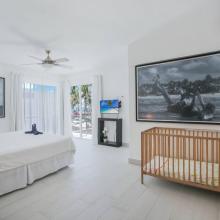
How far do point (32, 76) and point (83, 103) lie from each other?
1956 millimetres

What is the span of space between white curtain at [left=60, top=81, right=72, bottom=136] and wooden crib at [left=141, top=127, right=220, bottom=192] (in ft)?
13.6

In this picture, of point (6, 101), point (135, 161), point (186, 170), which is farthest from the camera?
point (6, 101)

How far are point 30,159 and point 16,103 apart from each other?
2830mm

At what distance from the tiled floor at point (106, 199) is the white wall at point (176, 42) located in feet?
3.42

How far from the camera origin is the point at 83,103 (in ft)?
20.7

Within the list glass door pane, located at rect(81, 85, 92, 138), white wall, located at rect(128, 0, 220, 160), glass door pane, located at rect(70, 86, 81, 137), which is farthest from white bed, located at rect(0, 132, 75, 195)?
glass door pane, located at rect(70, 86, 81, 137)

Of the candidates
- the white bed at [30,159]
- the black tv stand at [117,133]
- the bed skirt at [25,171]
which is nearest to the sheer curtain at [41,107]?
the black tv stand at [117,133]

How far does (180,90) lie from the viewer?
3090 mm

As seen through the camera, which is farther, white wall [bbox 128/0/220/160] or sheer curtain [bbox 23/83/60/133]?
sheer curtain [bbox 23/83/60/133]

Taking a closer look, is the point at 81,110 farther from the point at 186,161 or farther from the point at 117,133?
the point at 186,161

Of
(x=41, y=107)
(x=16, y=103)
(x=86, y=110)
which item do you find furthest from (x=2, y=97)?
(x=86, y=110)

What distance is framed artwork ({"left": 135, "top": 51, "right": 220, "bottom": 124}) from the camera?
279 centimetres

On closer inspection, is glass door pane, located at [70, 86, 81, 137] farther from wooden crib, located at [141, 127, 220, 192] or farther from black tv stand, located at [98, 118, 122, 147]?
wooden crib, located at [141, 127, 220, 192]

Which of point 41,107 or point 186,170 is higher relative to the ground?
point 41,107
